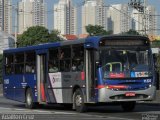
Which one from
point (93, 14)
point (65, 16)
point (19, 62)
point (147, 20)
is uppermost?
point (93, 14)

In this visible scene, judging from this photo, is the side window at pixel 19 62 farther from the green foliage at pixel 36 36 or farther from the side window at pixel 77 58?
the green foliage at pixel 36 36

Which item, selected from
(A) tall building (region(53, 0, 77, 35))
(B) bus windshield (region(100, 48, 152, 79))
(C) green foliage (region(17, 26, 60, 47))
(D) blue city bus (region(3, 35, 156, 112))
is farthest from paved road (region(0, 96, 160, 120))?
(C) green foliage (region(17, 26, 60, 47))

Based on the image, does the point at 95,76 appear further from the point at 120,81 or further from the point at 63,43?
the point at 63,43

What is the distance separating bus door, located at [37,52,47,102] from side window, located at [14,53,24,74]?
5.88 ft

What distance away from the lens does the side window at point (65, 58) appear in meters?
22.6

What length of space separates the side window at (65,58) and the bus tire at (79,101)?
1208 mm

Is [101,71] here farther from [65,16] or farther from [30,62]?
[65,16]

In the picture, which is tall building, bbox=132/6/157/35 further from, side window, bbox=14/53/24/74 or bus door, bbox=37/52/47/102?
bus door, bbox=37/52/47/102

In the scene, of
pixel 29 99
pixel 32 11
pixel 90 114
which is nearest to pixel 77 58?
pixel 90 114

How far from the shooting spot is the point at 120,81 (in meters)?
20.5

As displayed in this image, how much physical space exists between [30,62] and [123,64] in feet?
21.3

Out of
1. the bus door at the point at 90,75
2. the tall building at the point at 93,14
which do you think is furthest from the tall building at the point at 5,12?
the bus door at the point at 90,75

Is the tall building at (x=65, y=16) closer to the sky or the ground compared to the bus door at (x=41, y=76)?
closer to the sky

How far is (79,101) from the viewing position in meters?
21.6
